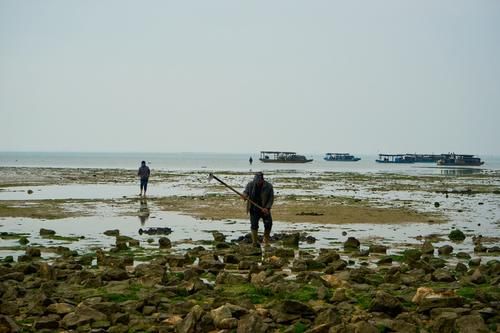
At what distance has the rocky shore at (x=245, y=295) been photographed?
7.96 meters

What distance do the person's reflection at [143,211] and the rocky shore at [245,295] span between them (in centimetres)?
938

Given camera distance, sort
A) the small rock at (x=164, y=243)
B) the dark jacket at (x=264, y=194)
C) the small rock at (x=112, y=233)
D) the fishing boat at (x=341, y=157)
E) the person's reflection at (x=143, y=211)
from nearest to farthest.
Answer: the small rock at (x=164, y=243)
the dark jacket at (x=264, y=194)
the small rock at (x=112, y=233)
the person's reflection at (x=143, y=211)
the fishing boat at (x=341, y=157)

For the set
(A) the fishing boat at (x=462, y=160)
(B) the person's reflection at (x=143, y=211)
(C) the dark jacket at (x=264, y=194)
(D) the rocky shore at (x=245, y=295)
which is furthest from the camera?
(A) the fishing boat at (x=462, y=160)

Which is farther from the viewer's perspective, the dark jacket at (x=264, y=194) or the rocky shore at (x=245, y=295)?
the dark jacket at (x=264, y=194)

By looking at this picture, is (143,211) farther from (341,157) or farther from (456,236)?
(341,157)

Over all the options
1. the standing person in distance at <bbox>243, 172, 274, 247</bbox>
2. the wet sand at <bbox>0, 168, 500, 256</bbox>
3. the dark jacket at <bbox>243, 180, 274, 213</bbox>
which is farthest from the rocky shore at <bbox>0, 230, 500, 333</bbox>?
the wet sand at <bbox>0, 168, 500, 256</bbox>

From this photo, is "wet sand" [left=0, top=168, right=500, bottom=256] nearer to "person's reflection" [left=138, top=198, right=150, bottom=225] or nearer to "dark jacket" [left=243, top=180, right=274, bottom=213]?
"person's reflection" [left=138, top=198, right=150, bottom=225]

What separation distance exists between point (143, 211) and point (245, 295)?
17.9 m

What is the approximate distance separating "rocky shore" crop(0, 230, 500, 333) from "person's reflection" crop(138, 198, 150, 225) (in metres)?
9.38

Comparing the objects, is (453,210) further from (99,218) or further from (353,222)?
(99,218)

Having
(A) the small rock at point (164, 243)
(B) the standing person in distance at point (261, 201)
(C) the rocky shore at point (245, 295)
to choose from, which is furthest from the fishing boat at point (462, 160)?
(A) the small rock at point (164, 243)

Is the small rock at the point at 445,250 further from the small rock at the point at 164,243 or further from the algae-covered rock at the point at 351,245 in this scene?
the small rock at the point at 164,243

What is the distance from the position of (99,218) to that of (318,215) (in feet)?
30.1

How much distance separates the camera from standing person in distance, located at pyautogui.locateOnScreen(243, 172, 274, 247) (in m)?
16.5
